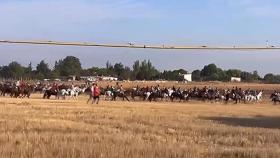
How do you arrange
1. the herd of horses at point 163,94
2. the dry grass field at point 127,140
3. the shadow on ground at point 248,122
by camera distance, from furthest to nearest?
the herd of horses at point 163,94 < the shadow on ground at point 248,122 < the dry grass field at point 127,140

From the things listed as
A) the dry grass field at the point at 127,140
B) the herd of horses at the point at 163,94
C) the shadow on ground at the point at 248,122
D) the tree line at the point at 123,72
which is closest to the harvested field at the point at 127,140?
the dry grass field at the point at 127,140

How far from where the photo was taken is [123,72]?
18125 cm

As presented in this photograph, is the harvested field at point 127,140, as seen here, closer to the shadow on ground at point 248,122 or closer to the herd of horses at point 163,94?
the shadow on ground at point 248,122

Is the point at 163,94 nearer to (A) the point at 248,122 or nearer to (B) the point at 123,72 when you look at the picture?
(A) the point at 248,122

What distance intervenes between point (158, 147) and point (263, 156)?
2519 mm

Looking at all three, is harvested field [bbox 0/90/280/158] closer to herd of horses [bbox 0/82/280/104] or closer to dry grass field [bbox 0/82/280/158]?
dry grass field [bbox 0/82/280/158]

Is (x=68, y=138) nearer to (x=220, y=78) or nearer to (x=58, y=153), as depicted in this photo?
(x=58, y=153)

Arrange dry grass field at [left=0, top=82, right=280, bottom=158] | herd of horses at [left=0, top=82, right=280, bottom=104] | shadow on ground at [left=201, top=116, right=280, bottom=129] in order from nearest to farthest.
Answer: dry grass field at [left=0, top=82, right=280, bottom=158]
shadow on ground at [left=201, top=116, right=280, bottom=129]
herd of horses at [left=0, top=82, right=280, bottom=104]

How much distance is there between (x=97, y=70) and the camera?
190 meters

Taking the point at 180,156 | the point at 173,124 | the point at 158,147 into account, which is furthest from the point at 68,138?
the point at 173,124

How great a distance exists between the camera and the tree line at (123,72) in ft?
565

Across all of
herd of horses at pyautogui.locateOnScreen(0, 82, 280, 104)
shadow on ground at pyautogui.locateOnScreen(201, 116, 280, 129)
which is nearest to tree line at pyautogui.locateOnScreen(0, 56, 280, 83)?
herd of horses at pyautogui.locateOnScreen(0, 82, 280, 104)

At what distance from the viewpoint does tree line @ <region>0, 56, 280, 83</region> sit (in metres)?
172

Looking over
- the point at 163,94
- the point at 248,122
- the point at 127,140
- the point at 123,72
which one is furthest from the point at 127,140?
the point at 123,72
